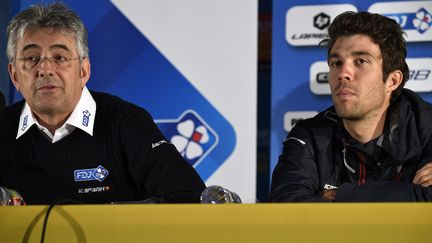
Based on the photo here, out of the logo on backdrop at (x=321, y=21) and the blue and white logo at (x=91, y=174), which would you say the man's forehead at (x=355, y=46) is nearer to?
the logo on backdrop at (x=321, y=21)

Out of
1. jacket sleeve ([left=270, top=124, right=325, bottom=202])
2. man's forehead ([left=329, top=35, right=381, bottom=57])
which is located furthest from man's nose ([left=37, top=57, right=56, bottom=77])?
man's forehead ([left=329, top=35, right=381, bottom=57])

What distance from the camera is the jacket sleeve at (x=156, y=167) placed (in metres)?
1.91

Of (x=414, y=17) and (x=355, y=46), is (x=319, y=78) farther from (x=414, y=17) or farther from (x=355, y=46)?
(x=355, y=46)

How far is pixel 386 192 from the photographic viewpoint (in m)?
1.83

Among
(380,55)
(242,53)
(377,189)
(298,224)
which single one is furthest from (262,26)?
(298,224)

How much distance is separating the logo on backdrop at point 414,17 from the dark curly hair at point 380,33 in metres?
0.41

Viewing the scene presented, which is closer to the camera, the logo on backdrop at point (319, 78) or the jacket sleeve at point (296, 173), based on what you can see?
the jacket sleeve at point (296, 173)

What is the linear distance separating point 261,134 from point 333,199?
3.10 feet

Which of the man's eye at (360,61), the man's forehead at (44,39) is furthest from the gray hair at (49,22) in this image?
the man's eye at (360,61)

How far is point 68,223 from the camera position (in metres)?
1.17

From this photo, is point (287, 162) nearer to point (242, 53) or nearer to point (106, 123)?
point (106, 123)

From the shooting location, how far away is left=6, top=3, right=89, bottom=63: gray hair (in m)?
2.08

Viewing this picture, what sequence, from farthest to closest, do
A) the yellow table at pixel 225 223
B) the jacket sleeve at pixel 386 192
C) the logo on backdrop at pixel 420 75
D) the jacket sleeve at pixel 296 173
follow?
the logo on backdrop at pixel 420 75, the jacket sleeve at pixel 296 173, the jacket sleeve at pixel 386 192, the yellow table at pixel 225 223

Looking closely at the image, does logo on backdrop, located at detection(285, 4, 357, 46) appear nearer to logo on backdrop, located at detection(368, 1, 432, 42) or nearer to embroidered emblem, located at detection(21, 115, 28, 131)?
logo on backdrop, located at detection(368, 1, 432, 42)
